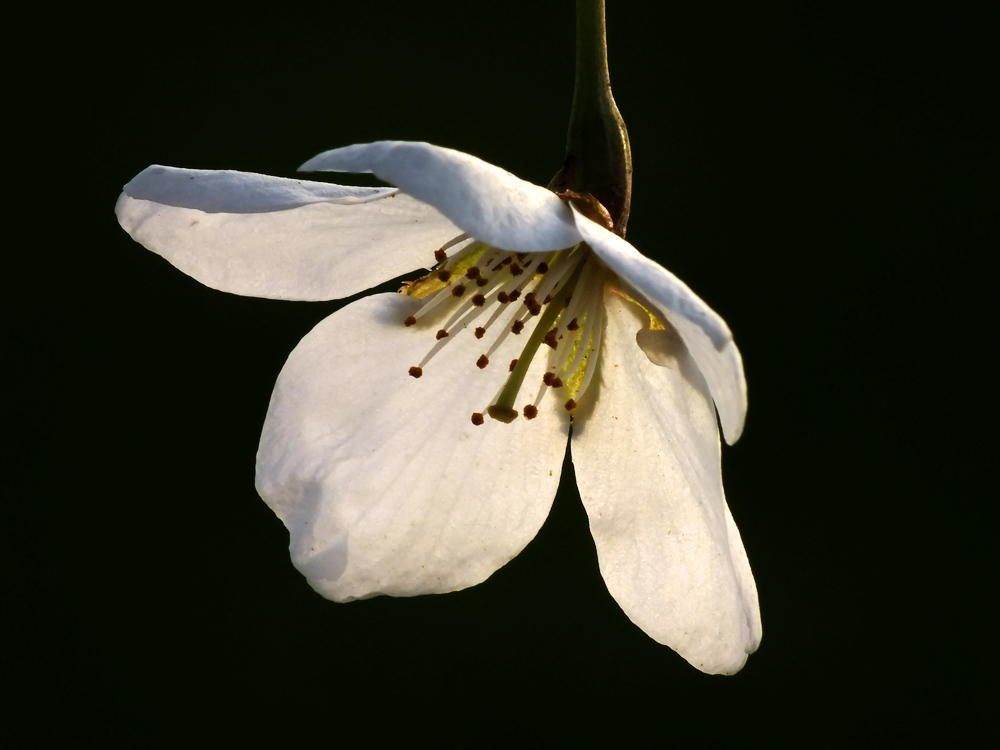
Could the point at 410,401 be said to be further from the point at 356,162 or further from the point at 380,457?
the point at 356,162

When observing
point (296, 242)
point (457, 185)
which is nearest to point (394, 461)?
point (296, 242)

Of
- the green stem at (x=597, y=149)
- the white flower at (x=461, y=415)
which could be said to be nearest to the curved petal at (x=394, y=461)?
the white flower at (x=461, y=415)

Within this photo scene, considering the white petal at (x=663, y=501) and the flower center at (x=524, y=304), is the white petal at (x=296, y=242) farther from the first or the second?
the white petal at (x=663, y=501)

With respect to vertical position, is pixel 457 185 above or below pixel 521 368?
above

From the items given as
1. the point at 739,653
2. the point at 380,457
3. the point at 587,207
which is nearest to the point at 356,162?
the point at 587,207

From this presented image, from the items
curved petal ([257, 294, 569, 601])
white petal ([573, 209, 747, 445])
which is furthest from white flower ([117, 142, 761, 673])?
white petal ([573, 209, 747, 445])

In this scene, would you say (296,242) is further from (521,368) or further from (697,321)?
(697,321)

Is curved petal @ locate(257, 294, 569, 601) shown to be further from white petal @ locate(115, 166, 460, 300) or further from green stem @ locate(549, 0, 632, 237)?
green stem @ locate(549, 0, 632, 237)
